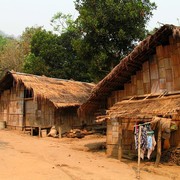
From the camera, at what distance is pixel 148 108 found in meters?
8.94

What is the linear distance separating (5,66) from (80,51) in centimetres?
A: 1424

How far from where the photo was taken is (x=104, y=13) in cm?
1809

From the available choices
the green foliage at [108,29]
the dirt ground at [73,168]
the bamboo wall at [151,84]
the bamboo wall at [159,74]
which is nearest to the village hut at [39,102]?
the green foliage at [108,29]

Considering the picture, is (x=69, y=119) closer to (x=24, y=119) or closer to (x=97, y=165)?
(x=24, y=119)

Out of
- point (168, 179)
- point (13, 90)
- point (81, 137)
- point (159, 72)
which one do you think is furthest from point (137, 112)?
point (13, 90)

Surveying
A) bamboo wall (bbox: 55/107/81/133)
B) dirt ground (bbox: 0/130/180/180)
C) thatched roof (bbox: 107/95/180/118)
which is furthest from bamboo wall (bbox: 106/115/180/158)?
bamboo wall (bbox: 55/107/81/133)

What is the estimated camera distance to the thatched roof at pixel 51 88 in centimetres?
1597

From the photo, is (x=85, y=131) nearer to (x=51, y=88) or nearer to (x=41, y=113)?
(x=41, y=113)

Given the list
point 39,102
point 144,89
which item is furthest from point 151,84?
point 39,102

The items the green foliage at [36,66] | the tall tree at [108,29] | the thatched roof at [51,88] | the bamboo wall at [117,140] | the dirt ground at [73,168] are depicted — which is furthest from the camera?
the green foliage at [36,66]

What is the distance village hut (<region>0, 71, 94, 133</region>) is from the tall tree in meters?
2.70

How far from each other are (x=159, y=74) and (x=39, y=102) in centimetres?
949

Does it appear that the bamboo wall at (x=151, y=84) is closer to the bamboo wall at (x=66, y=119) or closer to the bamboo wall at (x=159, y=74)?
the bamboo wall at (x=159, y=74)

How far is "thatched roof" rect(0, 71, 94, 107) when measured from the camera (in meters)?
16.0
